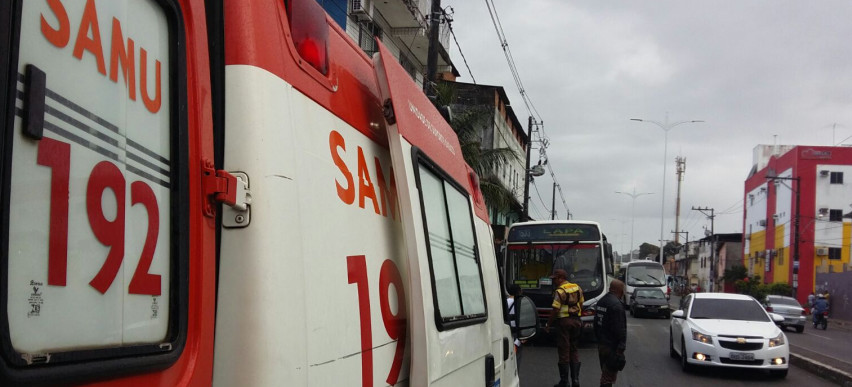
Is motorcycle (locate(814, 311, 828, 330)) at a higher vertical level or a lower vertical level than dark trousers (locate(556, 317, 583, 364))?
lower

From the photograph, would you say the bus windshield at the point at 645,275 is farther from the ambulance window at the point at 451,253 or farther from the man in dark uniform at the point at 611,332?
the ambulance window at the point at 451,253

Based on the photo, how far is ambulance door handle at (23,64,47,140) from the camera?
1.23 m

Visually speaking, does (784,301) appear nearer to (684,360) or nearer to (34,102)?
(684,360)

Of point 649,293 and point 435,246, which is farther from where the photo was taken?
point 649,293

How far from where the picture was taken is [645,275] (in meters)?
39.9

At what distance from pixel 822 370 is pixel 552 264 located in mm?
7227

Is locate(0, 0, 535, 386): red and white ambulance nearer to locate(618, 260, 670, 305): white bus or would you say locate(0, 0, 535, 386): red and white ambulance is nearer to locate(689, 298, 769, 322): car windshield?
locate(689, 298, 769, 322): car windshield

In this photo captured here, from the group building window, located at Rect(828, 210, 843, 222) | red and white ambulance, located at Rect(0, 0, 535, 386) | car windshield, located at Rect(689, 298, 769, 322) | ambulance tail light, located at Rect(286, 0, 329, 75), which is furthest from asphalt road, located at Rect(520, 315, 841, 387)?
building window, located at Rect(828, 210, 843, 222)

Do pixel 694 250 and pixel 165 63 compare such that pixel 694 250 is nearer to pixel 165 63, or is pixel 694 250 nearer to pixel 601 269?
pixel 601 269

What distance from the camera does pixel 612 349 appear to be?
916 cm

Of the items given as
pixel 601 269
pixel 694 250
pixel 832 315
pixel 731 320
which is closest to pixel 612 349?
pixel 731 320

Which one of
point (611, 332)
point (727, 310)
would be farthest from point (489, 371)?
point (727, 310)

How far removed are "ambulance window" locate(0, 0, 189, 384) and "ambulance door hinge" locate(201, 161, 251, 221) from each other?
2.8 inches

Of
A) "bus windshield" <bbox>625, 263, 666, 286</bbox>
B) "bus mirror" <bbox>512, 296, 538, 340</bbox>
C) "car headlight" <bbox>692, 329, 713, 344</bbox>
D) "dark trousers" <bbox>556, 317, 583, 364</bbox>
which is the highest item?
"bus mirror" <bbox>512, 296, 538, 340</bbox>
